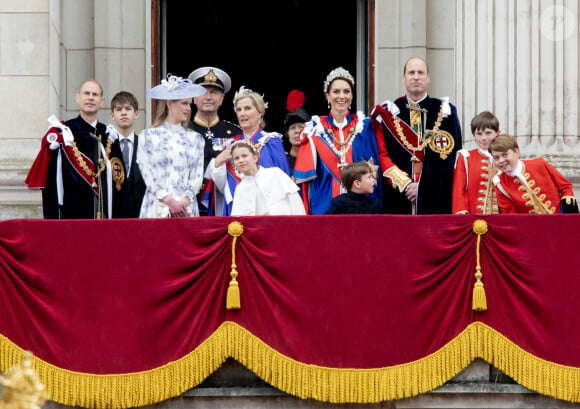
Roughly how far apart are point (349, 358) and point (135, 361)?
1.43 m

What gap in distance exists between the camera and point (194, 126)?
11281 millimetres

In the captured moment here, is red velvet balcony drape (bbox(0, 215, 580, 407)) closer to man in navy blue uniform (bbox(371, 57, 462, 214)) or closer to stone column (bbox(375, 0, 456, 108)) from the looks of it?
man in navy blue uniform (bbox(371, 57, 462, 214))

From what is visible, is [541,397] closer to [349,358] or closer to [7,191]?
[349,358]

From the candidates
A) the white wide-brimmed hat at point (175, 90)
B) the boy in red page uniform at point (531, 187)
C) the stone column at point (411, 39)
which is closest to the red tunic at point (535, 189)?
the boy in red page uniform at point (531, 187)

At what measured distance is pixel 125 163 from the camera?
1077cm

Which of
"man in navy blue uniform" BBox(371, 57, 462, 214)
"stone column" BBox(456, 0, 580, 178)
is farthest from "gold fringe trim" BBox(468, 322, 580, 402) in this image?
"stone column" BBox(456, 0, 580, 178)

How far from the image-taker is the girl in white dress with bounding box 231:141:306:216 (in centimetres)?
1002

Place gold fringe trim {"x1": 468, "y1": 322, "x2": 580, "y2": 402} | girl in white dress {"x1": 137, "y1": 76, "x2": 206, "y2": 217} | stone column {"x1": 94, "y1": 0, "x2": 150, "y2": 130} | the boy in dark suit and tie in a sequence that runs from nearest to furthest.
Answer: gold fringe trim {"x1": 468, "y1": 322, "x2": 580, "y2": 402}
girl in white dress {"x1": 137, "y1": 76, "x2": 206, "y2": 217}
the boy in dark suit and tie
stone column {"x1": 94, "y1": 0, "x2": 150, "y2": 130}

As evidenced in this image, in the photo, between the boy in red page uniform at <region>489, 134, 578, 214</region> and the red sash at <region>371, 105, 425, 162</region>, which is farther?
the red sash at <region>371, 105, 425, 162</region>

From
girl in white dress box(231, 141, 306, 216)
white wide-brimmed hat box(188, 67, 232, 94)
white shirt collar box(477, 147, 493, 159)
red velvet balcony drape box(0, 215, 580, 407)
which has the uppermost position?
white wide-brimmed hat box(188, 67, 232, 94)

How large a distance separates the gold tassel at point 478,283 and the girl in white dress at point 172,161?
2243mm

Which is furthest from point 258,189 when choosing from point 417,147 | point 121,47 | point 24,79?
point 121,47

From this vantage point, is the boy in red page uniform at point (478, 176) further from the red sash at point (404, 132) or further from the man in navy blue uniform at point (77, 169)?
Result: the man in navy blue uniform at point (77, 169)

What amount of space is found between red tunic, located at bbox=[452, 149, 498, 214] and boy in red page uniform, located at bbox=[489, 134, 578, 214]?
10.6 inches
